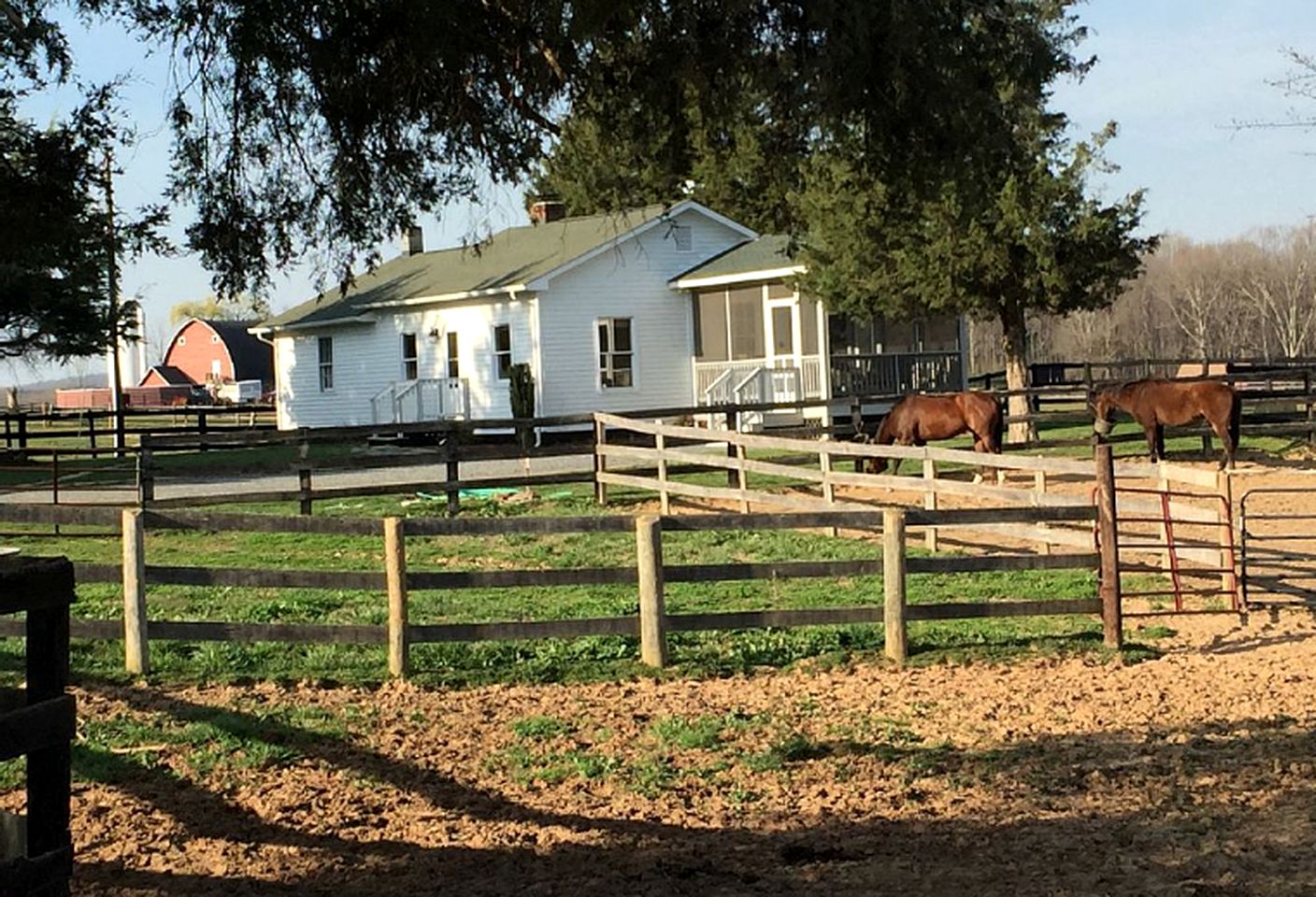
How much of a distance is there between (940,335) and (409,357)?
12.9 m

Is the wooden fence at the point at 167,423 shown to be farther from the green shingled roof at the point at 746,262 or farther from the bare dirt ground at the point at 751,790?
the bare dirt ground at the point at 751,790

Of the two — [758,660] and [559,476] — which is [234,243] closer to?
[758,660]

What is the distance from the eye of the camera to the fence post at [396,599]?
995 cm

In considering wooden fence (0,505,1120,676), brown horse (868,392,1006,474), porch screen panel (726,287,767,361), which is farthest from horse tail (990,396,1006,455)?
wooden fence (0,505,1120,676)

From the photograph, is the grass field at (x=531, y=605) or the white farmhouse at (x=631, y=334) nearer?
the grass field at (x=531, y=605)

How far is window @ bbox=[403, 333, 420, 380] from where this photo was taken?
38281mm

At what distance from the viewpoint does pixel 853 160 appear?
8.02m

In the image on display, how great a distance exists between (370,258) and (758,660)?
14.4 ft

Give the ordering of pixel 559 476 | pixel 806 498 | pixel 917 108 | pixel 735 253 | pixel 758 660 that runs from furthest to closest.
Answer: pixel 735 253 → pixel 559 476 → pixel 806 498 → pixel 758 660 → pixel 917 108

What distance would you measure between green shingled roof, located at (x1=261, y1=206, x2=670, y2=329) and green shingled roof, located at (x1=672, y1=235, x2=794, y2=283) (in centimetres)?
178

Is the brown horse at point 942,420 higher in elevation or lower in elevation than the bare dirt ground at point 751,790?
higher

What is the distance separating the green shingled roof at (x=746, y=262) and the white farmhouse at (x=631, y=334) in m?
0.05

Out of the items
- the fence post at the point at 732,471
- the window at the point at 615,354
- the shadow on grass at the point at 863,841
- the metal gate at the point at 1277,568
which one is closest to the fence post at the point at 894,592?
the shadow on grass at the point at 863,841

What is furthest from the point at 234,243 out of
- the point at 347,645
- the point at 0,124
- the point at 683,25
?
the point at 347,645
